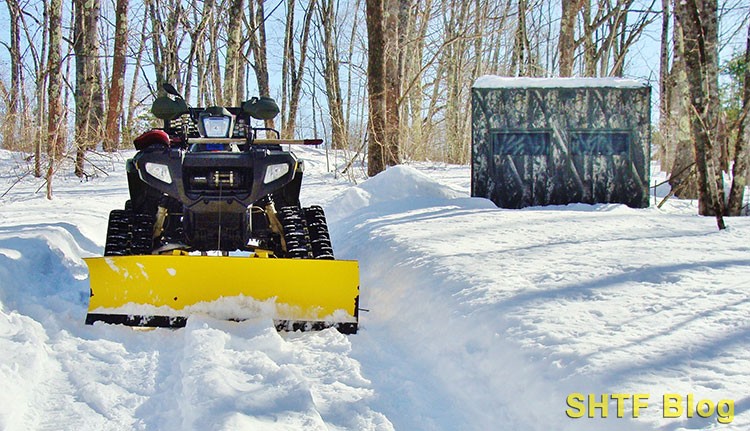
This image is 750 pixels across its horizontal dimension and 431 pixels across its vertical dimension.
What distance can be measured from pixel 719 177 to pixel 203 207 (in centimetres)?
647

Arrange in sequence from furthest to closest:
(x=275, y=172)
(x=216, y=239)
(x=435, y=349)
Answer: (x=216, y=239) < (x=275, y=172) < (x=435, y=349)

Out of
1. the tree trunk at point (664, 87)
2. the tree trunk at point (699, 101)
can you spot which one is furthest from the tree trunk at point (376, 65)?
the tree trunk at point (664, 87)

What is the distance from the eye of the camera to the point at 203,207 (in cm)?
497

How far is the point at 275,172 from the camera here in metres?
5.04

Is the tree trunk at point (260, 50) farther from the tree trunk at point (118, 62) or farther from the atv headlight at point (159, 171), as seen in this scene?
the atv headlight at point (159, 171)

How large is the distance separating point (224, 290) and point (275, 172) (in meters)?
1.08

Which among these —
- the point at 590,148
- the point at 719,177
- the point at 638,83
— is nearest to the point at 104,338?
the point at 719,177

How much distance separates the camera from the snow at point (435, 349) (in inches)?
112

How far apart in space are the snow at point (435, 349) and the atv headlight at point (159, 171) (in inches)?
41.7

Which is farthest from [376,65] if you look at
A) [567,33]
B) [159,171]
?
[159,171]

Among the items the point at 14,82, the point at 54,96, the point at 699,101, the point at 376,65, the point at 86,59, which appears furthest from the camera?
the point at 14,82

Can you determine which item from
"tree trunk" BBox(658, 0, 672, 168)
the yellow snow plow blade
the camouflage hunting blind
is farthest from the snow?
"tree trunk" BBox(658, 0, 672, 168)

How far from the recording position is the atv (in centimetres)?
431

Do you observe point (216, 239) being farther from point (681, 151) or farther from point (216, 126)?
point (681, 151)
